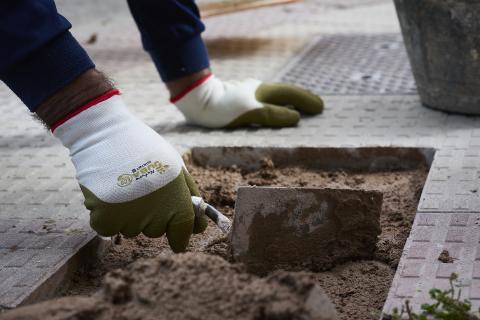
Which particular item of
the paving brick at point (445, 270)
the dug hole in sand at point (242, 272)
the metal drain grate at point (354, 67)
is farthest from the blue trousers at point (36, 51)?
the metal drain grate at point (354, 67)

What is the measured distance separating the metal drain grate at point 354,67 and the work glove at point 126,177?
67.2 inches

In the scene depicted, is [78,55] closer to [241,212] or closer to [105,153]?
[105,153]

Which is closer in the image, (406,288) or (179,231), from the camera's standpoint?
(406,288)

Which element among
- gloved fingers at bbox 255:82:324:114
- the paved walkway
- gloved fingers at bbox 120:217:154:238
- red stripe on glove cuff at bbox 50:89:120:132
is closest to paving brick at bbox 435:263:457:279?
the paved walkway

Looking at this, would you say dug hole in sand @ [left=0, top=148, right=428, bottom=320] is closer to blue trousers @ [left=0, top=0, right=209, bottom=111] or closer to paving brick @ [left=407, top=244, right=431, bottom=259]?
paving brick @ [left=407, top=244, right=431, bottom=259]

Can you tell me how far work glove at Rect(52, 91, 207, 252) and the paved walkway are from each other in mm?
167

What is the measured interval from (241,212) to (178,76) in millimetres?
1323

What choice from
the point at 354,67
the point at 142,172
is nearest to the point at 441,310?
the point at 142,172

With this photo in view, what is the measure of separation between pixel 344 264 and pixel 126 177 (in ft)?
2.03

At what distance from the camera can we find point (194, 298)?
1734mm

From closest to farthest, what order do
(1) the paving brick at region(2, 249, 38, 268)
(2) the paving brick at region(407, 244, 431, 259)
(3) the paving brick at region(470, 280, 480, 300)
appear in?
1. (3) the paving brick at region(470, 280, 480, 300)
2. (2) the paving brick at region(407, 244, 431, 259)
3. (1) the paving brick at region(2, 249, 38, 268)

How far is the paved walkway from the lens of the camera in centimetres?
223

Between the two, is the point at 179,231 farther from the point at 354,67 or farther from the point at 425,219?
the point at 354,67

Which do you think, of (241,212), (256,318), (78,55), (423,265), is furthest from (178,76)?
(256,318)
